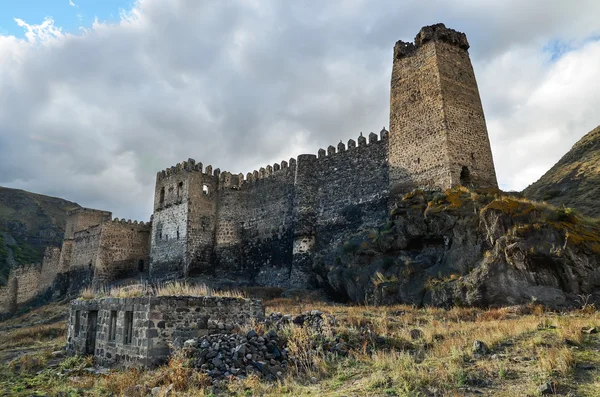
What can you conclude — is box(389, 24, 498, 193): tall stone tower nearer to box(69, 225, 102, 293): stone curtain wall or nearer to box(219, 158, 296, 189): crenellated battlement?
box(219, 158, 296, 189): crenellated battlement

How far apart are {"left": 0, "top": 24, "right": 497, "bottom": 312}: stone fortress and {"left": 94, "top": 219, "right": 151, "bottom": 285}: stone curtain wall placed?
0.08 meters

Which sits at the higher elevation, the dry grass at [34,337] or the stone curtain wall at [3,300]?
the stone curtain wall at [3,300]

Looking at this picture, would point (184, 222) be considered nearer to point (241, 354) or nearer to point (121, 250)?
point (121, 250)

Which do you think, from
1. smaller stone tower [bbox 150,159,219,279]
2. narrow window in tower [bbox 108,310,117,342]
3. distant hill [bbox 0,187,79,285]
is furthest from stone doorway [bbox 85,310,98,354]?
distant hill [bbox 0,187,79,285]

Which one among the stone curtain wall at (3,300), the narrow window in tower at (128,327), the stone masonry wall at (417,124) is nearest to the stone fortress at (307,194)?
the stone masonry wall at (417,124)

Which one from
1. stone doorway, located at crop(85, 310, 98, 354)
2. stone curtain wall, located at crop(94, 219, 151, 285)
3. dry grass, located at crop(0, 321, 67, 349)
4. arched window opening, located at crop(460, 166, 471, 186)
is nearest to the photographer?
stone doorway, located at crop(85, 310, 98, 354)

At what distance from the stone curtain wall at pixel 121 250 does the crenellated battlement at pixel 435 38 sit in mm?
24379

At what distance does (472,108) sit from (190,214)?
58.8ft

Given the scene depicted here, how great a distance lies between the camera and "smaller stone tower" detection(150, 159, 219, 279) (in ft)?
101

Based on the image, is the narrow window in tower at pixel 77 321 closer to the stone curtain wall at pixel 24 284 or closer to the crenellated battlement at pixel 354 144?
the crenellated battlement at pixel 354 144

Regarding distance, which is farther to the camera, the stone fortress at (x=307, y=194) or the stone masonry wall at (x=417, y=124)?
the stone fortress at (x=307, y=194)

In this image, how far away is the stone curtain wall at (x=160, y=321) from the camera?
36.4 ft

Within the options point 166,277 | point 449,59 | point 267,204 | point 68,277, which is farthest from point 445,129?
point 68,277

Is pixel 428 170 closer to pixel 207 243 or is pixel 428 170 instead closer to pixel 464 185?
pixel 464 185
